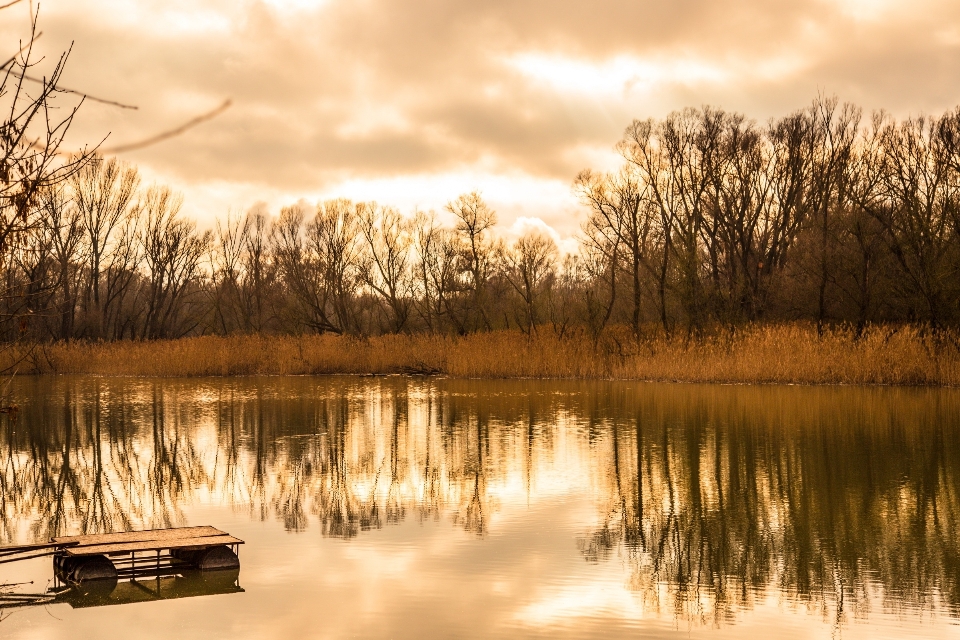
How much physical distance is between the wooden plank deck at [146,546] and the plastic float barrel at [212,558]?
0.07 m

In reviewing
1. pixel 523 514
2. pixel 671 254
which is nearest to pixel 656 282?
pixel 671 254

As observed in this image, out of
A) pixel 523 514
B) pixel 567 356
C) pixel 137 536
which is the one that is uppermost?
pixel 567 356

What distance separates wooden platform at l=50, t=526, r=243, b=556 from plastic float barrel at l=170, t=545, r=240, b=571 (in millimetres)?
64

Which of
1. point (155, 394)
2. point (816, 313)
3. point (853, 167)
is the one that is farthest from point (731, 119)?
point (155, 394)

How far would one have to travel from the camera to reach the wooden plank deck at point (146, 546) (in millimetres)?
7887

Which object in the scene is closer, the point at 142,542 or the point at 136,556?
the point at 142,542

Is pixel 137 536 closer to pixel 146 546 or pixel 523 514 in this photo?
pixel 146 546

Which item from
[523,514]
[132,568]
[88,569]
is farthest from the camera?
[523,514]

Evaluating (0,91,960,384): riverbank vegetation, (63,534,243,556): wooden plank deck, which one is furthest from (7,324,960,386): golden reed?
(63,534,243,556): wooden plank deck

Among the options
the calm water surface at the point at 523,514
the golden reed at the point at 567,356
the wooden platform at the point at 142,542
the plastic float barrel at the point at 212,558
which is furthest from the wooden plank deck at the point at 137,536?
the golden reed at the point at 567,356

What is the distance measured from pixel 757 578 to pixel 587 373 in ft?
68.3

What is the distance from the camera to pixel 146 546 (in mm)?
7980

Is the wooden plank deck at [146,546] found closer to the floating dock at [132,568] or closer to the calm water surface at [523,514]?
the floating dock at [132,568]

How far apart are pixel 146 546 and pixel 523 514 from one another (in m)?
4.01
